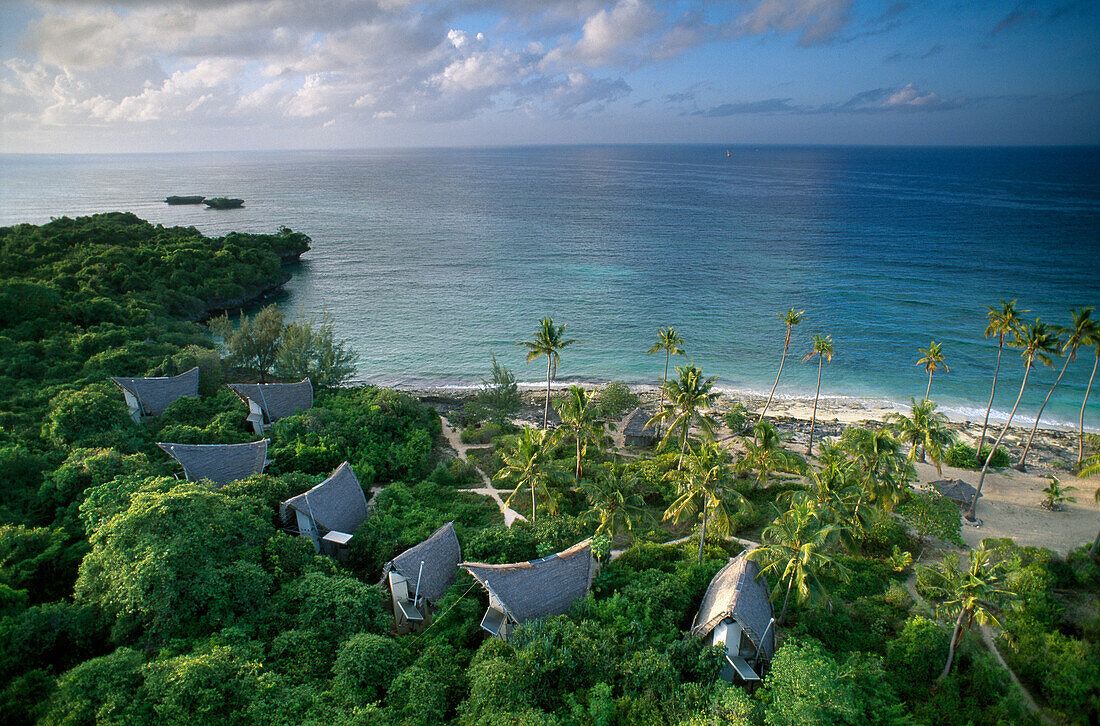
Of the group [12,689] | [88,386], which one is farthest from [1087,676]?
[88,386]

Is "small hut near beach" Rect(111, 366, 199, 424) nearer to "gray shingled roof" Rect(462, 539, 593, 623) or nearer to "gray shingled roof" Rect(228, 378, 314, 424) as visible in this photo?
"gray shingled roof" Rect(228, 378, 314, 424)

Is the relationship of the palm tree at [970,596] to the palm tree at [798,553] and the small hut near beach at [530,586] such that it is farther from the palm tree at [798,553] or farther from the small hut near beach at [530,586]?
the small hut near beach at [530,586]

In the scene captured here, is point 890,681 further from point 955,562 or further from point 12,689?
point 12,689

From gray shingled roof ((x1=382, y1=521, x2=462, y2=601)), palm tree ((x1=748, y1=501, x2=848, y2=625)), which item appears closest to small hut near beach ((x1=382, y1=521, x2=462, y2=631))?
gray shingled roof ((x1=382, y1=521, x2=462, y2=601))

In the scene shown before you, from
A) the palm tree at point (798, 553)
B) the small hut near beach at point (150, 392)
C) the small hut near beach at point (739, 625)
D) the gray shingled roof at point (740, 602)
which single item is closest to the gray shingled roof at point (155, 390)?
the small hut near beach at point (150, 392)

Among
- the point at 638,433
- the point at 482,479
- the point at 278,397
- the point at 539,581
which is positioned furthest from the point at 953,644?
the point at 278,397

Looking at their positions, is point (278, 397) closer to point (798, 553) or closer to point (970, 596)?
point (798, 553)

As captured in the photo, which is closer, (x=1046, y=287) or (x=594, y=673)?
(x=594, y=673)
